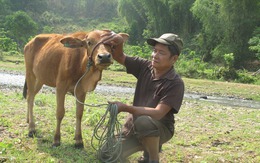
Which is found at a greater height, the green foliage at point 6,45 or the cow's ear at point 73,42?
the cow's ear at point 73,42

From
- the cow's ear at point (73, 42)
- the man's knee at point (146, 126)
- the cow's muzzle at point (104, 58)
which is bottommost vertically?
the man's knee at point (146, 126)

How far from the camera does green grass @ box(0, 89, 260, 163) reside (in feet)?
16.7

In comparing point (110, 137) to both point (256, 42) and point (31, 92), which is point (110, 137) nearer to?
point (31, 92)

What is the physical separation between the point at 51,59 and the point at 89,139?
1522 mm

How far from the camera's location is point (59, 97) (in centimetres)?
536

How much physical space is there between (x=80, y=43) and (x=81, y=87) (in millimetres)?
727

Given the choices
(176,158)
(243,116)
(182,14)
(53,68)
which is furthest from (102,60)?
(182,14)

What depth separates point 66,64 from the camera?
524 cm

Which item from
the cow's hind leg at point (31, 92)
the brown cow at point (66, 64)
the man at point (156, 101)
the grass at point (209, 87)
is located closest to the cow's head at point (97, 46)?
the brown cow at point (66, 64)

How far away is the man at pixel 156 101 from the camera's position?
423 centimetres

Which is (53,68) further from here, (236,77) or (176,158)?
(236,77)

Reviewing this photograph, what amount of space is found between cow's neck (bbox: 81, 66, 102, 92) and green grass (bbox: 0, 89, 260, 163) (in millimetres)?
1025

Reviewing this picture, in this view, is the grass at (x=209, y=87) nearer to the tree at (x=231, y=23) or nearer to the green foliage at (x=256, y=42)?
the green foliage at (x=256, y=42)

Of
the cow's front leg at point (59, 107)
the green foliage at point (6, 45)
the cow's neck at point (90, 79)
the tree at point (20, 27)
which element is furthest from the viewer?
the tree at point (20, 27)
